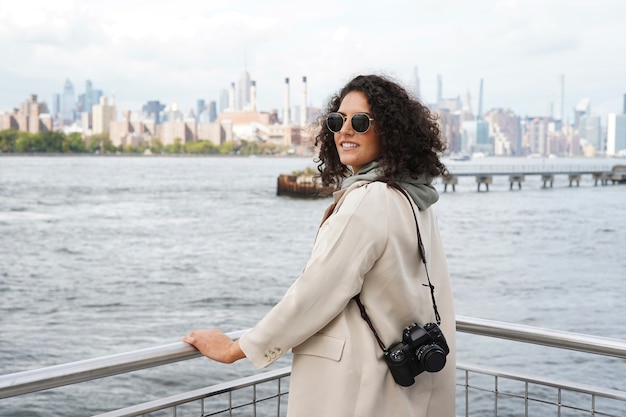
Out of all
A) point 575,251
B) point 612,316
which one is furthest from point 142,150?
point 612,316

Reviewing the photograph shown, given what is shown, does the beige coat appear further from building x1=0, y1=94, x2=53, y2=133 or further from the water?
building x1=0, y1=94, x2=53, y2=133

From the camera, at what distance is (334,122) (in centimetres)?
192

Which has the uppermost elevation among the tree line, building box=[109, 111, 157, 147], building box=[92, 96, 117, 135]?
building box=[92, 96, 117, 135]

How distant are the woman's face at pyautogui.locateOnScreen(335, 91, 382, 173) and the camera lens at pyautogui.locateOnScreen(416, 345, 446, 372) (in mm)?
480

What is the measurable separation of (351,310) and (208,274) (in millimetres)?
31514

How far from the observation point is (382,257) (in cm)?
171

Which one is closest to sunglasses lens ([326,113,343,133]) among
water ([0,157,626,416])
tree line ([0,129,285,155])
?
water ([0,157,626,416])

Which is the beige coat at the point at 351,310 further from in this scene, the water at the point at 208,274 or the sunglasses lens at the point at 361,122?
the water at the point at 208,274

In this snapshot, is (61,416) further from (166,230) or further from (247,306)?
(166,230)

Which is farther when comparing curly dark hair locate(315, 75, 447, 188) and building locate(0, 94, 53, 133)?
building locate(0, 94, 53, 133)

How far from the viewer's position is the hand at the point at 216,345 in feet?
6.08

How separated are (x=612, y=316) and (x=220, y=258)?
19412mm

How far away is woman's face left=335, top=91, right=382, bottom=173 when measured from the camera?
1.87 metres

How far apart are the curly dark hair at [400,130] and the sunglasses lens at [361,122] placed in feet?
0.06
